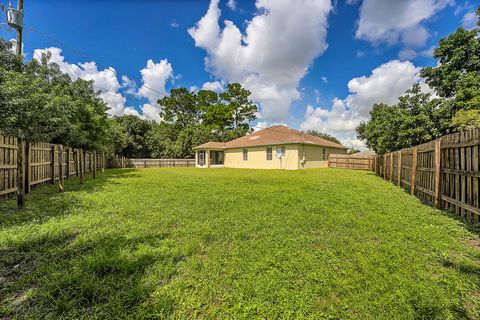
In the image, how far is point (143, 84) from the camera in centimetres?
1652

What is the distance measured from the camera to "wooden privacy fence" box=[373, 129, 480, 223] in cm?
376

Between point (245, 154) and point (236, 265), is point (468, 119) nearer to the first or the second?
point (236, 265)

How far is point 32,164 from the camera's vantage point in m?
6.34

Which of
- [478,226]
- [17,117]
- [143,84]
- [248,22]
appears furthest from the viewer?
[143,84]

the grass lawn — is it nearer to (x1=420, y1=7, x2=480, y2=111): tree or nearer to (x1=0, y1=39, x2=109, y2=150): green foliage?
(x1=0, y1=39, x2=109, y2=150): green foliage

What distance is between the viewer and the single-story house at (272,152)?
18438 mm

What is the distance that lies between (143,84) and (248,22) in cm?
957

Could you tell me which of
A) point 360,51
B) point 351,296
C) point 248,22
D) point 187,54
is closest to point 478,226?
point 351,296

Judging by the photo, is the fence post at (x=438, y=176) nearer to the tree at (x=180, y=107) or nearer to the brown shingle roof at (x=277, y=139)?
the brown shingle roof at (x=277, y=139)

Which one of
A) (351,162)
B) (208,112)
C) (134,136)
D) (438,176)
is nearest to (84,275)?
(438,176)

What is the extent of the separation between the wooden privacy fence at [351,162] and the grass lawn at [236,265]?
16.4m

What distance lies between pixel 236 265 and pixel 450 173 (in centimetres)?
524

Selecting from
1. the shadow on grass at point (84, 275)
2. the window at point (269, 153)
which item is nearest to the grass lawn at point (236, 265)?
the shadow on grass at point (84, 275)

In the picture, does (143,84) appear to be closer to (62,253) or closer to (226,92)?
(62,253)
